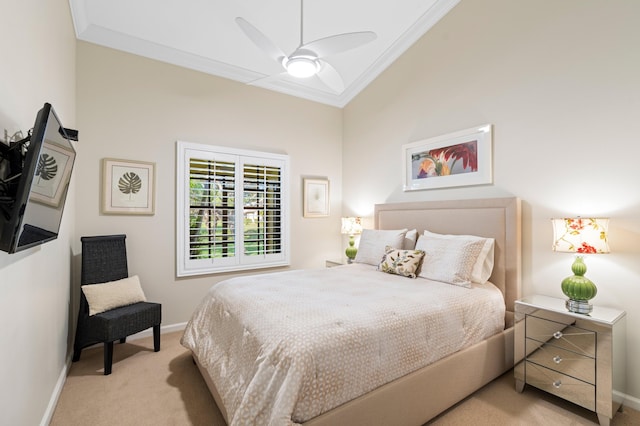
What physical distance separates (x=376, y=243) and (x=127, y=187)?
2802 mm

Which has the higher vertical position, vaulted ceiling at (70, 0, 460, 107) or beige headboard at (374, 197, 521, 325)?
vaulted ceiling at (70, 0, 460, 107)

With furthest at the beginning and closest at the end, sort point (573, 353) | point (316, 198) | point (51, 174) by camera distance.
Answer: point (316, 198)
point (573, 353)
point (51, 174)

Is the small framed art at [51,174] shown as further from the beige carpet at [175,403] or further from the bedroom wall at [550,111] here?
the bedroom wall at [550,111]

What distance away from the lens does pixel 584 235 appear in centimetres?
216

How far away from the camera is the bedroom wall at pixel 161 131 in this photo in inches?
123

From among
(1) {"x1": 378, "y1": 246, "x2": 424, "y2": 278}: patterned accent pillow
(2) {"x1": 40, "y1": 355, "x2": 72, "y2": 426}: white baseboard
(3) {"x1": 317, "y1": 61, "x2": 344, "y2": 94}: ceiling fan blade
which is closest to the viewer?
(2) {"x1": 40, "y1": 355, "x2": 72, "y2": 426}: white baseboard

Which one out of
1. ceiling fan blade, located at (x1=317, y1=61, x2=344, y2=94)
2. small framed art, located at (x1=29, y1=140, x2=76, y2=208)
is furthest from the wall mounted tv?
ceiling fan blade, located at (x1=317, y1=61, x2=344, y2=94)

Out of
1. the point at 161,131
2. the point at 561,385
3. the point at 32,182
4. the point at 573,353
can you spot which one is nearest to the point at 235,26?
the point at 161,131

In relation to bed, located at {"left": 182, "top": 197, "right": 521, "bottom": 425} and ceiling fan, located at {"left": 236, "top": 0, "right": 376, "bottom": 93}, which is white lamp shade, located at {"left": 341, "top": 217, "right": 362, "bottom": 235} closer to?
bed, located at {"left": 182, "top": 197, "right": 521, "bottom": 425}

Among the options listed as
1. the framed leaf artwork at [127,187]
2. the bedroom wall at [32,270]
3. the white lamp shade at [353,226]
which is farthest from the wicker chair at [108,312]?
the white lamp shade at [353,226]

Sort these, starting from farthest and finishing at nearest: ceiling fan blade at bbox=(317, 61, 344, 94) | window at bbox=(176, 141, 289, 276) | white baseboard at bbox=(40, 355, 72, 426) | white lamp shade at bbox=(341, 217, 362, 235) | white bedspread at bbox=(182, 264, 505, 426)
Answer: white lamp shade at bbox=(341, 217, 362, 235)
window at bbox=(176, 141, 289, 276)
ceiling fan blade at bbox=(317, 61, 344, 94)
white baseboard at bbox=(40, 355, 72, 426)
white bedspread at bbox=(182, 264, 505, 426)

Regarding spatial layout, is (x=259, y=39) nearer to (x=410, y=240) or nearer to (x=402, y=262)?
(x=402, y=262)

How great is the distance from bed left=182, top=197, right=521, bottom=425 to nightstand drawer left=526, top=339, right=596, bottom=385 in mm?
221

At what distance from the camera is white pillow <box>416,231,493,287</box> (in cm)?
262
